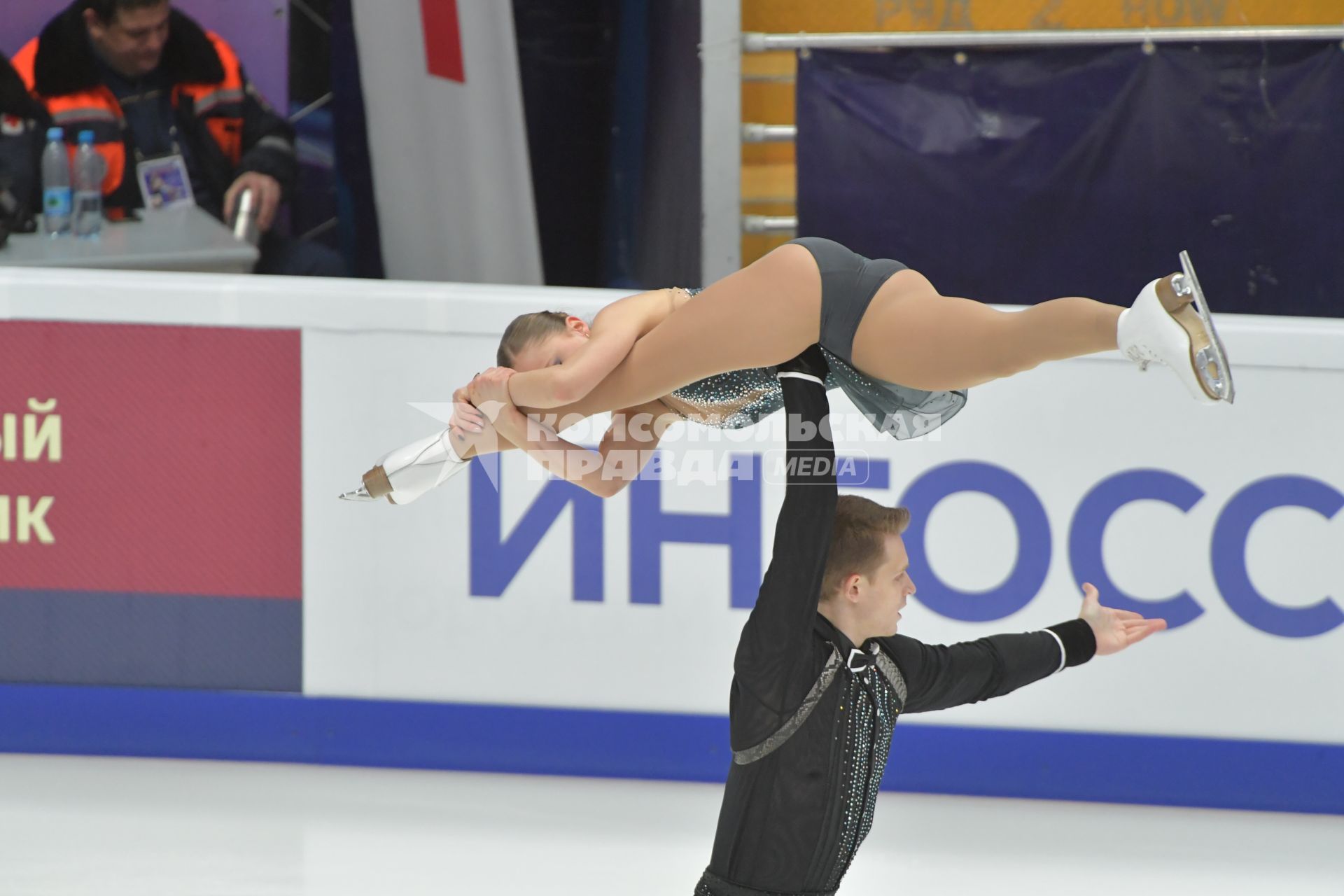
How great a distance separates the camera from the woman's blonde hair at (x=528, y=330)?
2.94 metres

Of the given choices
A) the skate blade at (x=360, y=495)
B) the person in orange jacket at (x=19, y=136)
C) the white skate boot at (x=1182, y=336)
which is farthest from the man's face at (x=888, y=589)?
the person in orange jacket at (x=19, y=136)

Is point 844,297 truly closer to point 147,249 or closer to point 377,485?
point 377,485

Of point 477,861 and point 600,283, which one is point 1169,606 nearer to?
point 477,861

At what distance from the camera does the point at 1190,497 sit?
4.00m

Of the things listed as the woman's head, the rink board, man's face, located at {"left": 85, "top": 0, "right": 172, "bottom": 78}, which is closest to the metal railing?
the rink board

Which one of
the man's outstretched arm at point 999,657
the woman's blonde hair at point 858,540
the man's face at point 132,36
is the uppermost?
the man's face at point 132,36

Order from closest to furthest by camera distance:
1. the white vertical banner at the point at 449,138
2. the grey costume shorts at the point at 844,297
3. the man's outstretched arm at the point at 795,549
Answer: the man's outstretched arm at the point at 795,549 < the grey costume shorts at the point at 844,297 < the white vertical banner at the point at 449,138

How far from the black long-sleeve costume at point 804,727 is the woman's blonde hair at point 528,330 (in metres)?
0.81

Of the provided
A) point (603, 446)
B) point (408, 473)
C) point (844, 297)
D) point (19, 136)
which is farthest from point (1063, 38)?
point (19, 136)

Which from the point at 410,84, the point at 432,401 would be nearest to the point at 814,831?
the point at 432,401

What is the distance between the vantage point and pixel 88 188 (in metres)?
5.46

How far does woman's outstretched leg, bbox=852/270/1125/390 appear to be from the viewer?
2158 millimetres

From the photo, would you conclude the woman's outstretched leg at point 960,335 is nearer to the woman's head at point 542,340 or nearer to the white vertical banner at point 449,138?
the woman's head at point 542,340

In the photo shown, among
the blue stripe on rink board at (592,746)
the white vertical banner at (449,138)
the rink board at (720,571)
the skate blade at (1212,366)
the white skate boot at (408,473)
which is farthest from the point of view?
the white vertical banner at (449,138)
